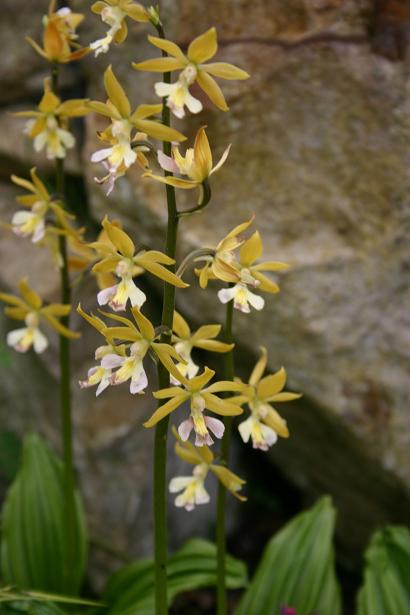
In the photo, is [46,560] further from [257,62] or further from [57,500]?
[257,62]

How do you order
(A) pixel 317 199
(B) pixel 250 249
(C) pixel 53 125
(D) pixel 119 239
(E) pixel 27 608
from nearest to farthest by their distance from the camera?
(D) pixel 119 239
(B) pixel 250 249
(E) pixel 27 608
(C) pixel 53 125
(A) pixel 317 199

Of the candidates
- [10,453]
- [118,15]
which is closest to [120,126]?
[118,15]

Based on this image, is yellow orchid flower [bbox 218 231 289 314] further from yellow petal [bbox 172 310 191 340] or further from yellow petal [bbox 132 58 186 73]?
yellow petal [bbox 132 58 186 73]

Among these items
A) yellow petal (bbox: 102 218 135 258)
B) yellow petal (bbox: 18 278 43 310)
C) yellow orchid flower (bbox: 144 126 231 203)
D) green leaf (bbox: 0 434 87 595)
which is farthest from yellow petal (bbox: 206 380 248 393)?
green leaf (bbox: 0 434 87 595)

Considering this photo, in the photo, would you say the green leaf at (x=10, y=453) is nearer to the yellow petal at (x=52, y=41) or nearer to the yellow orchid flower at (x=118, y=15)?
the yellow petal at (x=52, y=41)

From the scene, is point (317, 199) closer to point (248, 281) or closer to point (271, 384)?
point (271, 384)

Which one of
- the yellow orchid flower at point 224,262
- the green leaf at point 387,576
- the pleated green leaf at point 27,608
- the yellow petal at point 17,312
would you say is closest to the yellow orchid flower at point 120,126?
the yellow orchid flower at point 224,262

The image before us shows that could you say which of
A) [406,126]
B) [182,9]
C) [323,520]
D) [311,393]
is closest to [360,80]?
[406,126]
